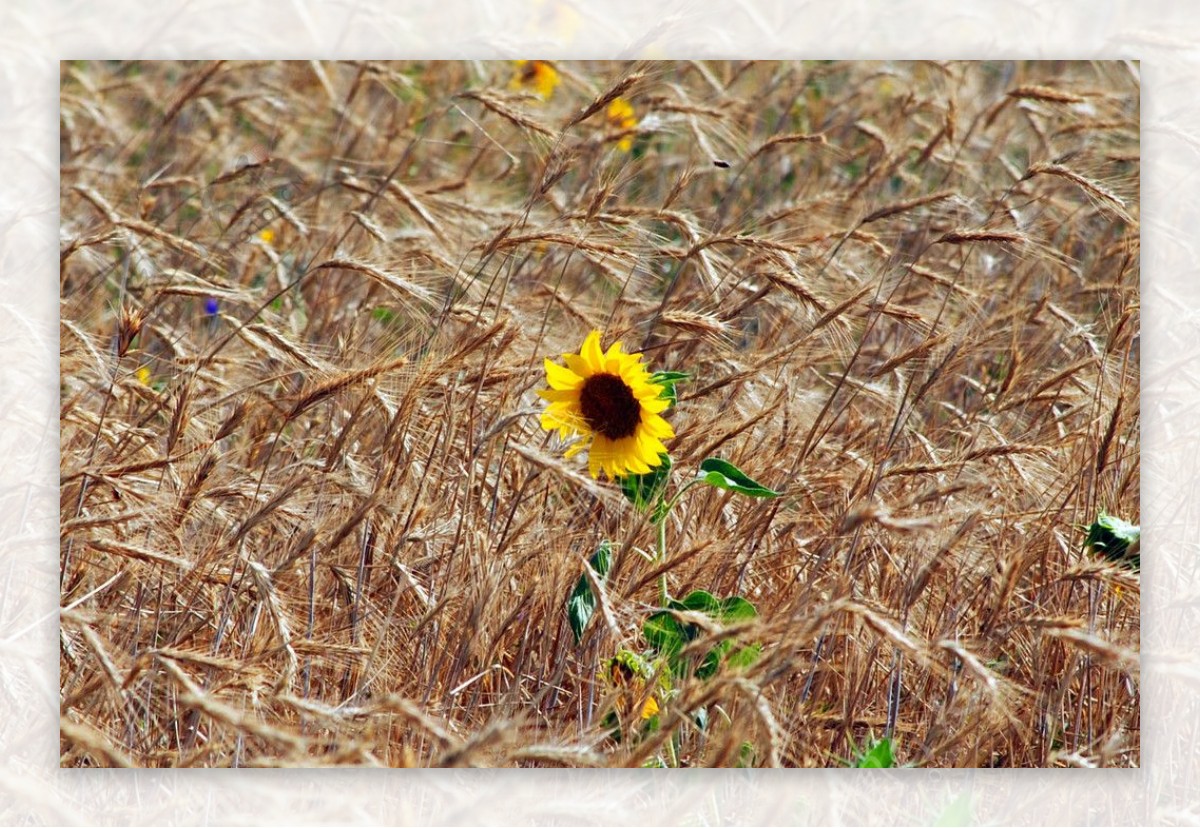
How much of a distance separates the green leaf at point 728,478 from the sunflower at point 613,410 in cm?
9

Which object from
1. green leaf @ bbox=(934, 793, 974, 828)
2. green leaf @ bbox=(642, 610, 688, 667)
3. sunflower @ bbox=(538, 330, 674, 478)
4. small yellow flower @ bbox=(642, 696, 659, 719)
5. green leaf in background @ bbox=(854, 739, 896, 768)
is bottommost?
green leaf @ bbox=(934, 793, 974, 828)

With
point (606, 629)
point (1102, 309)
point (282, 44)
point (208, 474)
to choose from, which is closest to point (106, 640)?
point (208, 474)

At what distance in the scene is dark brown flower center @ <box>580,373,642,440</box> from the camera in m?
2.33

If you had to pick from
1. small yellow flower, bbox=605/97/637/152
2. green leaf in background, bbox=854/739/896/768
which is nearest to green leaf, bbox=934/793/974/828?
green leaf in background, bbox=854/739/896/768

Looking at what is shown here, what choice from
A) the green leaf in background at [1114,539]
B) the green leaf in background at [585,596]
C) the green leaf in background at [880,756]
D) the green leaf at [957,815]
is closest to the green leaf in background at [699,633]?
the green leaf in background at [585,596]

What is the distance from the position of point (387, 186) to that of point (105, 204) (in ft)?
2.18

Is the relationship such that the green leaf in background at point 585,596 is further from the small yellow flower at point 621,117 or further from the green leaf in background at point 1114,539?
the small yellow flower at point 621,117

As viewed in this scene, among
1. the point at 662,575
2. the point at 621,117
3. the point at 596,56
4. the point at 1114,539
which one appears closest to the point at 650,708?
the point at 662,575

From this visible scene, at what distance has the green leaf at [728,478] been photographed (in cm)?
225

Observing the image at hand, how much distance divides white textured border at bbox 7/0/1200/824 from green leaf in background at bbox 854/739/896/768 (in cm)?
6

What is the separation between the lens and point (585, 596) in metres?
2.35

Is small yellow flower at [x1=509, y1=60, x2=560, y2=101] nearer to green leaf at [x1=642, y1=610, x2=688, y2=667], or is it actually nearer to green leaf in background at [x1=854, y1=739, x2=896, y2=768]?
green leaf at [x1=642, y1=610, x2=688, y2=667]

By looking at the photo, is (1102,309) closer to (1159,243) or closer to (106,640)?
(1159,243)

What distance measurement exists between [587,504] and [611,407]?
31 centimetres
